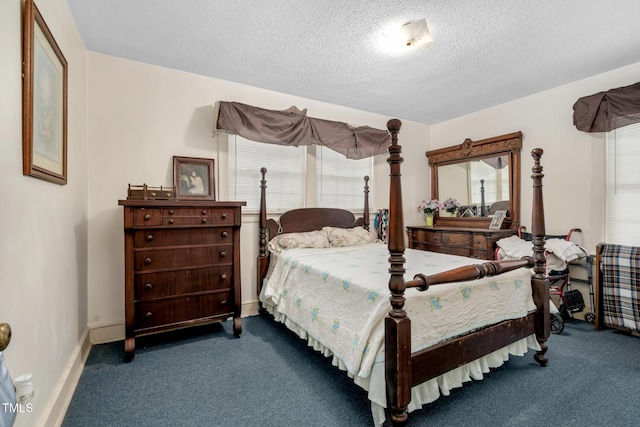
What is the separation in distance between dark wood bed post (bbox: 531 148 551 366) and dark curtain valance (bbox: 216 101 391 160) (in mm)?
2051

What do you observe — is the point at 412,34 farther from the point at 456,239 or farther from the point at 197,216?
the point at 456,239

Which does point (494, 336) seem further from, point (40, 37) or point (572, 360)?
point (40, 37)

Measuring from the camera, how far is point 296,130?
346 centimetres

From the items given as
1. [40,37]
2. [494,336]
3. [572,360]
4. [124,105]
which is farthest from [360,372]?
[124,105]

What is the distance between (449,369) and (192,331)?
2310mm

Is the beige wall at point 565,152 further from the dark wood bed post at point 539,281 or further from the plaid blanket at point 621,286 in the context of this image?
the dark wood bed post at point 539,281

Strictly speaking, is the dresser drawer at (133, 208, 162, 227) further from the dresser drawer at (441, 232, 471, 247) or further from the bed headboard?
the dresser drawer at (441, 232, 471, 247)

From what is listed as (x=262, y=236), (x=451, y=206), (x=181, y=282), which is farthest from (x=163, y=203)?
(x=451, y=206)

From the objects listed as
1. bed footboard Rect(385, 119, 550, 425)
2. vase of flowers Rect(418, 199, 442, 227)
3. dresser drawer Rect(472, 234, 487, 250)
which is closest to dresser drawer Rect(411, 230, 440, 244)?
vase of flowers Rect(418, 199, 442, 227)

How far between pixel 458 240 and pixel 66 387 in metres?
4.01

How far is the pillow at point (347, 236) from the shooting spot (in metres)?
3.44

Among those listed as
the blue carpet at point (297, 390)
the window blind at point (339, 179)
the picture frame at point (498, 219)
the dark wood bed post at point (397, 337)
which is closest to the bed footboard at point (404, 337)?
the dark wood bed post at point (397, 337)

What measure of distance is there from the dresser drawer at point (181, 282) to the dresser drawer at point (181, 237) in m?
0.23

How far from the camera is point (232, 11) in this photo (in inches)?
83.7
